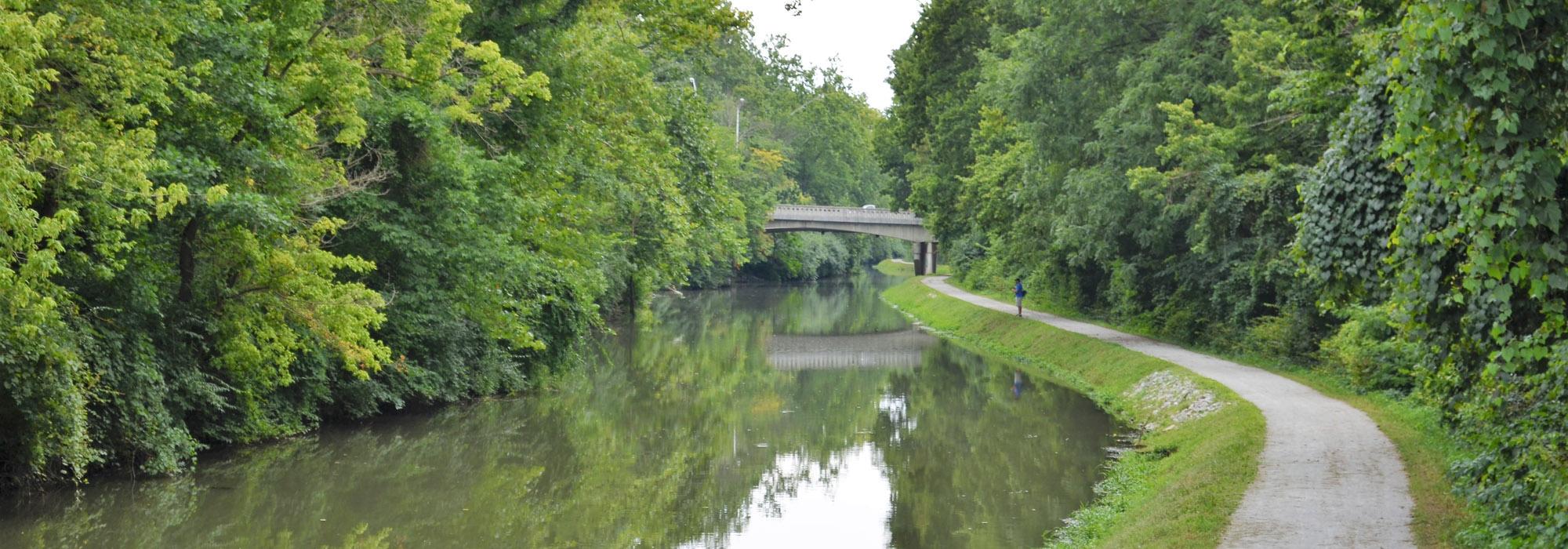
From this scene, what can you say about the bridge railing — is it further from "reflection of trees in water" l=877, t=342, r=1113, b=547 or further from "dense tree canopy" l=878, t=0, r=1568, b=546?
"reflection of trees in water" l=877, t=342, r=1113, b=547

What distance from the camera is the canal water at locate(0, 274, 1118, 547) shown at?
13977 millimetres

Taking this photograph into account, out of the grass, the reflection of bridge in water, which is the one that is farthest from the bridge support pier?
the grass

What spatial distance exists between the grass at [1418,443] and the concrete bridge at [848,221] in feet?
158

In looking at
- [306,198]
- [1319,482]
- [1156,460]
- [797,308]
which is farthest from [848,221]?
[1319,482]

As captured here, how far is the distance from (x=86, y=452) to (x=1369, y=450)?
45.4 ft

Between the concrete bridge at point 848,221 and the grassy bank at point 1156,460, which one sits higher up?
the concrete bridge at point 848,221

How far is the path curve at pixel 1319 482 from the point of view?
10695 mm

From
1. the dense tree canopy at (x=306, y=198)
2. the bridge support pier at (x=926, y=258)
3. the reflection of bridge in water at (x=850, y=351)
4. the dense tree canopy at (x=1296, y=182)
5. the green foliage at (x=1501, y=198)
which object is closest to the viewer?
the green foliage at (x=1501, y=198)

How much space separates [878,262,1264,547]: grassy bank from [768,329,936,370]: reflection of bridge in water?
4.33m

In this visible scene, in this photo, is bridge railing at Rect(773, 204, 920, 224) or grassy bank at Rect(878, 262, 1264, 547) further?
bridge railing at Rect(773, 204, 920, 224)

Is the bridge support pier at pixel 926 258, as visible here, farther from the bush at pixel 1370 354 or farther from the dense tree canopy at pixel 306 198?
the bush at pixel 1370 354

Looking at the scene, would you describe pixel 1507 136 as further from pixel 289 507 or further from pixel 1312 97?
pixel 289 507

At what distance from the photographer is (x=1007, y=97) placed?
32031 mm

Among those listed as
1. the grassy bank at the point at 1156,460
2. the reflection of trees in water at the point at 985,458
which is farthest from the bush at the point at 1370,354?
the reflection of trees in water at the point at 985,458
